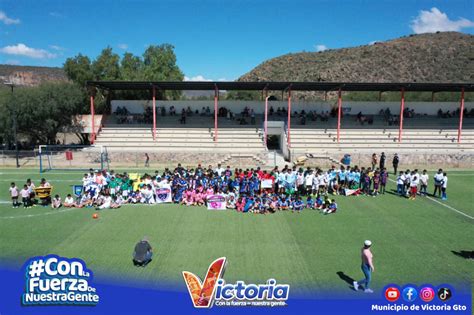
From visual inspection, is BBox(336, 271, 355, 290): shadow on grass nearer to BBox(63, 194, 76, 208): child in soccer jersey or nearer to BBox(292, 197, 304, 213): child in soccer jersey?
BBox(292, 197, 304, 213): child in soccer jersey

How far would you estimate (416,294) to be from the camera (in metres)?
8.24

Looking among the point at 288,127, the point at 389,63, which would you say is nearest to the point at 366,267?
the point at 288,127

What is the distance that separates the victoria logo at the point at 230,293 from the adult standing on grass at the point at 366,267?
6.17 feet

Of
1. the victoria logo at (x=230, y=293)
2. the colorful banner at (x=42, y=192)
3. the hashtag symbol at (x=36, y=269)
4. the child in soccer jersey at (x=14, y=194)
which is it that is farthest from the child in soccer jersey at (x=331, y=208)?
the child in soccer jersey at (x=14, y=194)

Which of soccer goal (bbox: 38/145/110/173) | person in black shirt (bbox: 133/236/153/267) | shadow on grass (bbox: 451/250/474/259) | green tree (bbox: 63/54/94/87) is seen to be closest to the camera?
person in black shirt (bbox: 133/236/153/267)

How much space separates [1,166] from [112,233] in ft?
61.5

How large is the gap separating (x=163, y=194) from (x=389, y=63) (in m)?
76.4

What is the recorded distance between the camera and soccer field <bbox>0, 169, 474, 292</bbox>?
9.26m

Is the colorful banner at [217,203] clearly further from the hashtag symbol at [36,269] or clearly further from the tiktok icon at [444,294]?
the tiktok icon at [444,294]

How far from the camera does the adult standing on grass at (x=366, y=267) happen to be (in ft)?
26.4

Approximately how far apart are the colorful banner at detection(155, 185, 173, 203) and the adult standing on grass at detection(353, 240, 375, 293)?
32.1ft

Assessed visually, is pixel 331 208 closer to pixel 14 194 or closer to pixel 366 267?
pixel 366 267

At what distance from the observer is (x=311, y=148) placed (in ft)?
92.2

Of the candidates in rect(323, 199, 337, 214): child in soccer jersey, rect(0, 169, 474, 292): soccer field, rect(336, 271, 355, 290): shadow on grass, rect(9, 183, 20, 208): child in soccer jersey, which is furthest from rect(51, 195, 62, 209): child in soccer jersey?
rect(336, 271, 355, 290): shadow on grass
